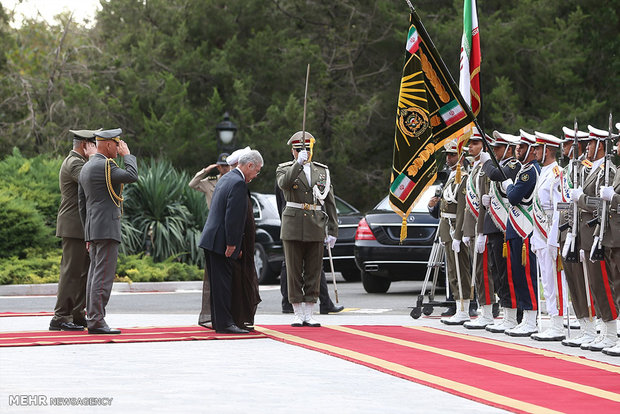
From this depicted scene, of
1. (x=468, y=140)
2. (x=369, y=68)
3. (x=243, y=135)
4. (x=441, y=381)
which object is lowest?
(x=441, y=381)

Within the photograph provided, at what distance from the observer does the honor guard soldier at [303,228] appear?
12.7 m

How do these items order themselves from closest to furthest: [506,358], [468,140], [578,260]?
[506,358] → [578,260] → [468,140]

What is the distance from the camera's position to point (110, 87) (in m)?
32.5

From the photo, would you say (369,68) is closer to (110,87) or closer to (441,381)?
(110,87)

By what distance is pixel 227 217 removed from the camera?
11.7 meters

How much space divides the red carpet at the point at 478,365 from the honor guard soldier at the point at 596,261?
60 centimetres

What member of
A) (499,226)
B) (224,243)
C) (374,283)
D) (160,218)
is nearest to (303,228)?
(224,243)

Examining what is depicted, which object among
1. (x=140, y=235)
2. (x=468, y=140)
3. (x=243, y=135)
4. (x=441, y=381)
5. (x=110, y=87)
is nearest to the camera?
(x=441, y=381)

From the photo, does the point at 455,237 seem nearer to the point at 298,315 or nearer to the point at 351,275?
the point at 298,315

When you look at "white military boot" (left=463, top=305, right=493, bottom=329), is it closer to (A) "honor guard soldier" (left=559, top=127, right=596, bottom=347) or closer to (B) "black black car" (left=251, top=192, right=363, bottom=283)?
(A) "honor guard soldier" (left=559, top=127, right=596, bottom=347)

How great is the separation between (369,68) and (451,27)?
4.11m

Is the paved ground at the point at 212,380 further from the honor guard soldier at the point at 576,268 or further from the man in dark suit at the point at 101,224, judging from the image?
the man in dark suit at the point at 101,224

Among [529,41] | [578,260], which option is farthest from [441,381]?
[529,41]

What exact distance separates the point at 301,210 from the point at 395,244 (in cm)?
511
